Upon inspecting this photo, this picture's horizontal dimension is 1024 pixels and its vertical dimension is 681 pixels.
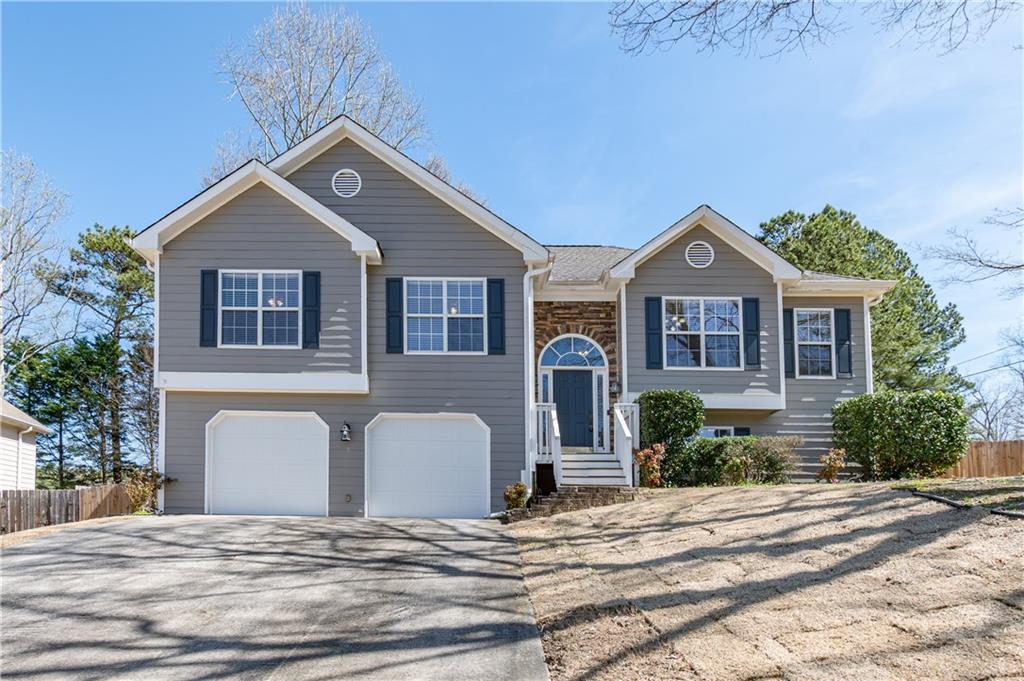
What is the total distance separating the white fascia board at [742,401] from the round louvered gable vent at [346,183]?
760 centimetres

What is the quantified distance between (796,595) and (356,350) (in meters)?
9.98

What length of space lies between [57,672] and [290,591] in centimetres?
242

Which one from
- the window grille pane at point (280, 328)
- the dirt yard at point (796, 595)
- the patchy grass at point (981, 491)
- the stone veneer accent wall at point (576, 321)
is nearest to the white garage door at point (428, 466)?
the window grille pane at point (280, 328)

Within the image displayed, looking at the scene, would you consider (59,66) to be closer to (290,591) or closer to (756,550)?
(290,591)

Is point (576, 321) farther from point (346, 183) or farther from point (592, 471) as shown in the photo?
point (346, 183)

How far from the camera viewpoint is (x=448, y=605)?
286 inches

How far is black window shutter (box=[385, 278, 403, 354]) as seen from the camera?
15219mm

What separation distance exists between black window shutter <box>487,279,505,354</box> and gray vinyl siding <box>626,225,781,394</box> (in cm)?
265

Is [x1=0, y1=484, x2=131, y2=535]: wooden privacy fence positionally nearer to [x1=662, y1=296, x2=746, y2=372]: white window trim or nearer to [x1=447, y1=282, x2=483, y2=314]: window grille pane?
[x1=447, y1=282, x2=483, y2=314]: window grille pane

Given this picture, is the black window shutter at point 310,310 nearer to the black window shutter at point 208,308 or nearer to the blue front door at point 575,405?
the black window shutter at point 208,308

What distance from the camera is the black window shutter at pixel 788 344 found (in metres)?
17.1

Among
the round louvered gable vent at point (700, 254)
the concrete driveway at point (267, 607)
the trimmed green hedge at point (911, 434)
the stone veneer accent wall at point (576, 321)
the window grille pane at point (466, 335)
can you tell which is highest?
the round louvered gable vent at point (700, 254)

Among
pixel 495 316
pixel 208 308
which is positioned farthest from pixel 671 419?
pixel 208 308

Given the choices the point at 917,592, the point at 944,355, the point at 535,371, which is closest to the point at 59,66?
the point at 535,371
